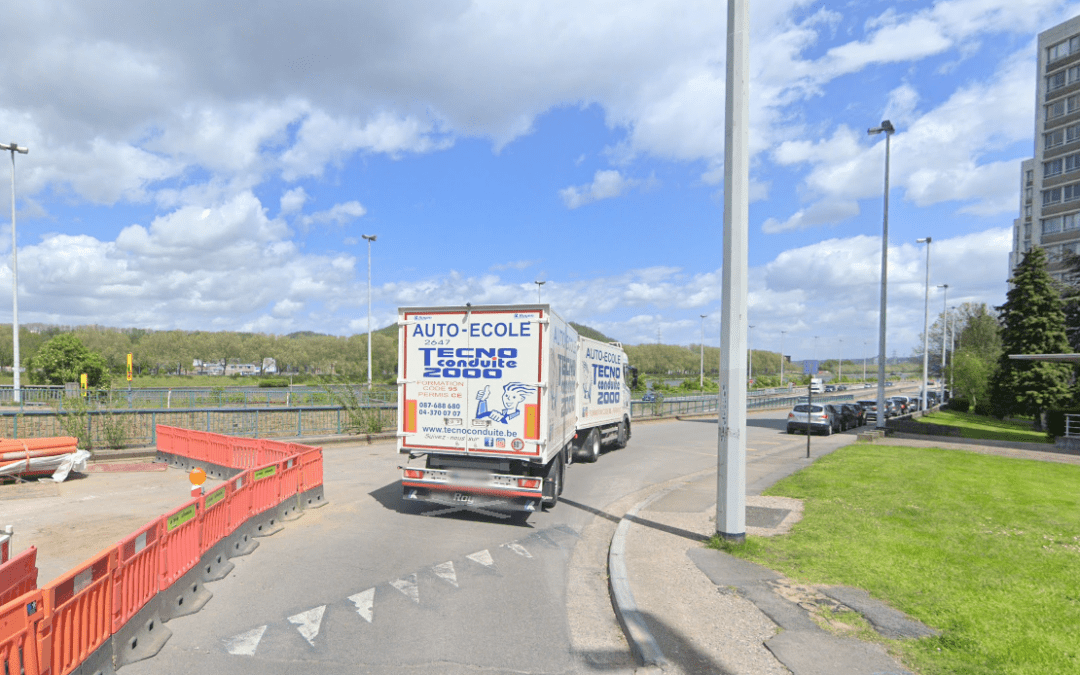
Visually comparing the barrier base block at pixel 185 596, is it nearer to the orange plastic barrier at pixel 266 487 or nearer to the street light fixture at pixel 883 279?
the orange plastic barrier at pixel 266 487

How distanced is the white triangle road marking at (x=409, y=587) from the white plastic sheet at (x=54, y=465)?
10419mm

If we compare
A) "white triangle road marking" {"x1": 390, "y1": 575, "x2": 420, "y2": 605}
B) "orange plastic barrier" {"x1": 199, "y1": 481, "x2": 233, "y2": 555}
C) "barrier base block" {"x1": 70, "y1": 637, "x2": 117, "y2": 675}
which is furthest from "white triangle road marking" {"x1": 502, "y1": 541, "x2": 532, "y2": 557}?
"barrier base block" {"x1": 70, "y1": 637, "x2": 117, "y2": 675}

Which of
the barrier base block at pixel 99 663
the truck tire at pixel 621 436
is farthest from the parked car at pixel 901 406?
the barrier base block at pixel 99 663

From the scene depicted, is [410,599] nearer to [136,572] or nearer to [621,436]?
[136,572]

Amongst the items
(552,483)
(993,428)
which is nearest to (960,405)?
(993,428)

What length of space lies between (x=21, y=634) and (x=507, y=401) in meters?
6.65

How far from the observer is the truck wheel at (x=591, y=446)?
55.9 ft

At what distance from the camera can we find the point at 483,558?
8.02 meters

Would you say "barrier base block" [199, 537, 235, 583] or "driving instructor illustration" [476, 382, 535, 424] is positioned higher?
"driving instructor illustration" [476, 382, 535, 424]

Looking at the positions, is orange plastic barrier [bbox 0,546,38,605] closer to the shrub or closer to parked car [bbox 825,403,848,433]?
parked car [bbox 825,403,848,433]

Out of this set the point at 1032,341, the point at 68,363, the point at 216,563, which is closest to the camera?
the point at 216,563

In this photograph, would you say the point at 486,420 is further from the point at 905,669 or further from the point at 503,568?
the point at 905,669

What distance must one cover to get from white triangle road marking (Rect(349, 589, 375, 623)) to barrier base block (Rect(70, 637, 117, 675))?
198cm

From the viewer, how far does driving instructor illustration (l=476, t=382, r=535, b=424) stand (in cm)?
980
